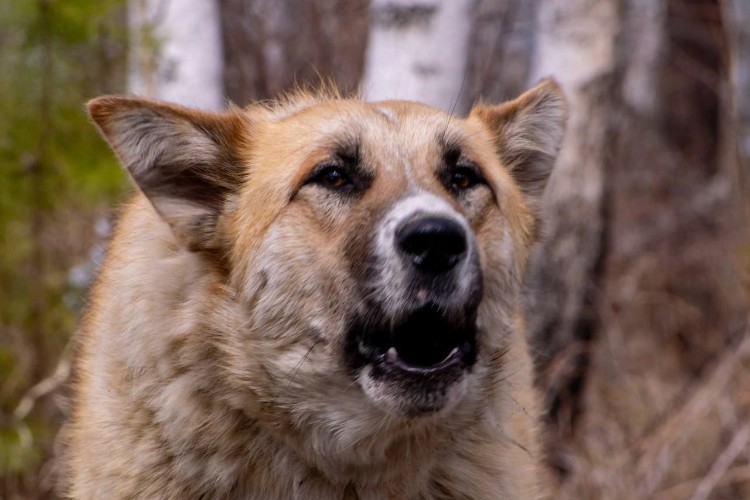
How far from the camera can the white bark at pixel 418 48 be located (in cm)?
558

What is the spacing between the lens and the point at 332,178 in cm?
336

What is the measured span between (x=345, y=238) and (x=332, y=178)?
26cm

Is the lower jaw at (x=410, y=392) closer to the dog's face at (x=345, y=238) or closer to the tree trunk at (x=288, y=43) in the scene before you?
the dog's face at (x=345, y=238)

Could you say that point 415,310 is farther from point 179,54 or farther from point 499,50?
point 499,50

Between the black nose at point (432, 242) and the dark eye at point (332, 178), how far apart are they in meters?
0.37

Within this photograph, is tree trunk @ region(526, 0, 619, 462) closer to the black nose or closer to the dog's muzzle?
the dog's muzzle

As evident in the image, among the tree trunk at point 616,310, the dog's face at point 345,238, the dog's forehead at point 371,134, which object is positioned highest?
the dog's forehead at point 371,134

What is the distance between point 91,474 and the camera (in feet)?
11.0

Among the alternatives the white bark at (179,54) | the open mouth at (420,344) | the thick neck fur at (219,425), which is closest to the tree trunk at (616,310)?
the white bark at (179,54)

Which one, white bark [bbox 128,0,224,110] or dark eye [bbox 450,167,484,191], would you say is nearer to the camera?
dark eye [bbox 450,167,484,191]

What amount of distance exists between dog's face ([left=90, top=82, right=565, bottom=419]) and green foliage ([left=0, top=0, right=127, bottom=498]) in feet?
7.53

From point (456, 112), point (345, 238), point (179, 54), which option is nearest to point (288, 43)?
point (179, 54)

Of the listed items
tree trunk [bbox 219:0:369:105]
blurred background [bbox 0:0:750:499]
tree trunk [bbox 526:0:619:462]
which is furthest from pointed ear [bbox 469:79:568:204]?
tree trunk [bbox 219:0:369:105]

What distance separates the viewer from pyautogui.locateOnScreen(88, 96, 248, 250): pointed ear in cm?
320
